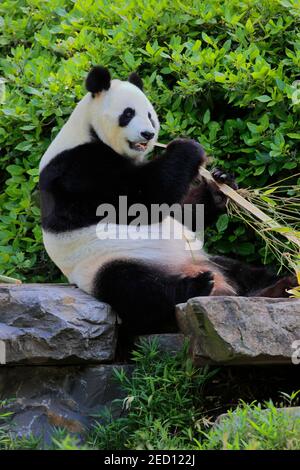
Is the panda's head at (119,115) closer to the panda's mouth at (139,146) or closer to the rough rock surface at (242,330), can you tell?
the panda's mouth at (139,146)

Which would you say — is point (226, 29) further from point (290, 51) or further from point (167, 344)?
point (167, 344)

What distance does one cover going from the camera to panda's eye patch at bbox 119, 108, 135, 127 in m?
5.86

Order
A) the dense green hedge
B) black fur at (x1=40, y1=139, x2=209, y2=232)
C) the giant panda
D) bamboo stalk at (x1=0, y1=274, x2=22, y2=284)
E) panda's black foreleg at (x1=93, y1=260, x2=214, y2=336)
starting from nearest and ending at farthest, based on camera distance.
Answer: panda's black foreleg at (x1=93, y1=260, x2=214, y2=336)
the giant panda
black fur at (x1=40, y1=139, x2=209, y2=232)
bamboo stalk at (x1=0, y1=274, x2=22, y2=284)
the dense green hedge

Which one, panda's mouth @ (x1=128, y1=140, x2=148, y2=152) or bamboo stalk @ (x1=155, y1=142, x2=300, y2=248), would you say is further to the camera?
panda's mouth @ (x1=128, y1=140, x2=148, y2=152)

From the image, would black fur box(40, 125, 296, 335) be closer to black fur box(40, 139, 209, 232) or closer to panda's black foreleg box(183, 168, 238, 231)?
black fur box(40, 139, 209, 232)

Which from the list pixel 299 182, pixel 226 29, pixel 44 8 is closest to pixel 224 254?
pixel 299 182

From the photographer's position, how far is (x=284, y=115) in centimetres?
625

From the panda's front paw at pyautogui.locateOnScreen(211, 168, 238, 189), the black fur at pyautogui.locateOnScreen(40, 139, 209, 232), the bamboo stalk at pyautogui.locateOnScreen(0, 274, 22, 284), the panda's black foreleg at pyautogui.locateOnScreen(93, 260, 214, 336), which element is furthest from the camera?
the panda's front paw at pyautogui.locateOnScreen(211, 168, 238, 189)

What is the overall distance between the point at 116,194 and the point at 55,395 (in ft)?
4.36

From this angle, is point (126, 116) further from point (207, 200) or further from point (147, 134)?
point (207, 200)

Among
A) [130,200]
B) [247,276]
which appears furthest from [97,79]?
[247,276]

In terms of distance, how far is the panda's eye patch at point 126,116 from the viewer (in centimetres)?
586

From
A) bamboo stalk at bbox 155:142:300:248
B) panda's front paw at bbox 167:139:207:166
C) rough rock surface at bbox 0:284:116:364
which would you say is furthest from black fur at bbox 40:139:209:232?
rough rock surface at bbox 0:284:116:364

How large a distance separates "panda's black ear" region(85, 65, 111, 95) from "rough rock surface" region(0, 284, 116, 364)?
1427 millimetres
